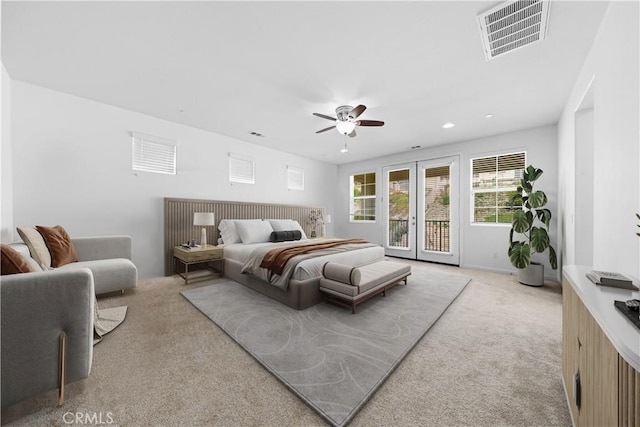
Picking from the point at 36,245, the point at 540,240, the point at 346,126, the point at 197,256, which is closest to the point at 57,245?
the point at 36,245

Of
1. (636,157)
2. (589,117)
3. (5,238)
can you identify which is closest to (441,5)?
(636,157)

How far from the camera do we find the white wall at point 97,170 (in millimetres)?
2967

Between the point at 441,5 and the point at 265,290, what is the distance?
11.0ft

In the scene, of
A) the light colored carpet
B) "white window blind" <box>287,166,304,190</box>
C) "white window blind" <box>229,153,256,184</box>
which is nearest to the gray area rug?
the light colored carpet

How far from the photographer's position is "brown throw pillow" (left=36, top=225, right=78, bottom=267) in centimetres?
265

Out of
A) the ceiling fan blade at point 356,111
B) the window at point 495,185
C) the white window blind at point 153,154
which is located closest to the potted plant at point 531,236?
the window at point 495,185

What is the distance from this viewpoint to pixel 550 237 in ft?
13.6

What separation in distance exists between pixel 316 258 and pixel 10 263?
246 centimetres

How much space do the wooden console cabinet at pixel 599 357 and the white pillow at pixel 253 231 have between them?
404 centimetres

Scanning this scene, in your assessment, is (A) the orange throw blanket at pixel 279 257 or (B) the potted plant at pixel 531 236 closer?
(A) the orange throw blanket at pixel 279 257

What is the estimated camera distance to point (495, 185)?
477 centimetres

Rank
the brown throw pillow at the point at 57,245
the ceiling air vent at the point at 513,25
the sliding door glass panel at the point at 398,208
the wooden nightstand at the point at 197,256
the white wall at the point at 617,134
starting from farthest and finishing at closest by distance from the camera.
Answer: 1. the sliding door glass panel at the point at 398,208
2. the wooden nightstand at the point at 197,256
3. the brown throw pillow at the point at 57,245
4. the ceiling air vent at the point at 513,25
5. the white wall at the point at 617,134

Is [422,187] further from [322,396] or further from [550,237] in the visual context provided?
[322,396]

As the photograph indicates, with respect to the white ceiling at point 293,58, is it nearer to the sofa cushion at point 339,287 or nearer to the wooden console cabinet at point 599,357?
the wooden console cabinet at point 599,357
